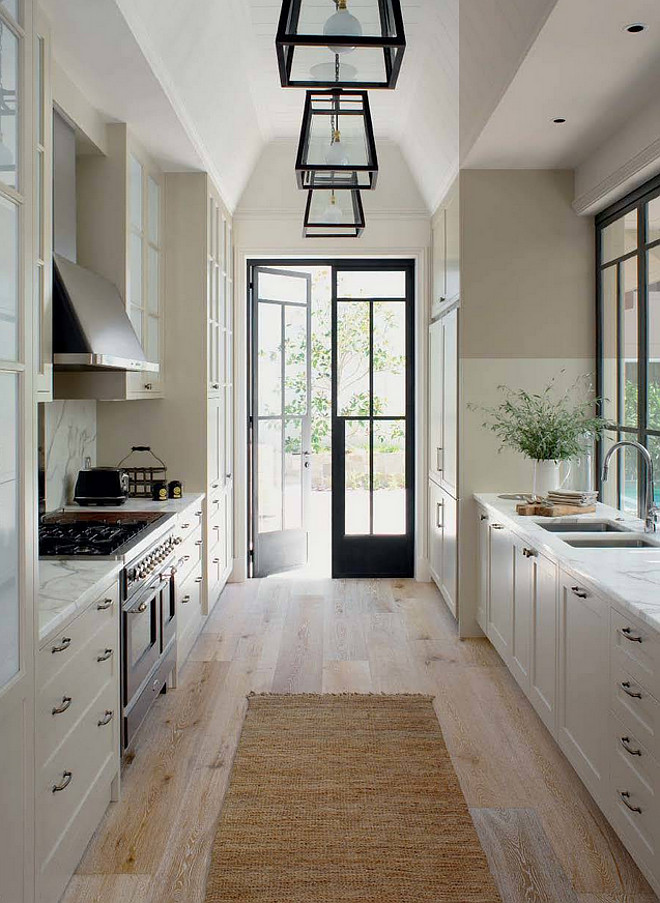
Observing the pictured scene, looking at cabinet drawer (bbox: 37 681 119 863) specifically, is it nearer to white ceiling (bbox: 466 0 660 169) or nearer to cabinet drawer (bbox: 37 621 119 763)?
cabinet drawer (bbox: 37 621 119 763)

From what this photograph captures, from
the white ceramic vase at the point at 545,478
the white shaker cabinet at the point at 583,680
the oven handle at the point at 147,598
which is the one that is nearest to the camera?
the white shaker cabinet at the point at 583,680

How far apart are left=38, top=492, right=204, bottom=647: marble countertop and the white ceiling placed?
231 centimetres

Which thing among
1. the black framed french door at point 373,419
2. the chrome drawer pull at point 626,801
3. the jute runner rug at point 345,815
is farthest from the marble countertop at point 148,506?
the chrome drawer pull at point 626,801

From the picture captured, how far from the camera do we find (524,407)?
473cm

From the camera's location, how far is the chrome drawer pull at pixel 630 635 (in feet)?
7.44

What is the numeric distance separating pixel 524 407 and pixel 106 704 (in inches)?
116

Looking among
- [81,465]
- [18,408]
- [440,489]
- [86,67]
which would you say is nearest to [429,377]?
[440,489]

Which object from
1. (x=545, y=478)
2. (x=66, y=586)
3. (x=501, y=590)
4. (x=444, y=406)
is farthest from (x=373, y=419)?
(x=66, y=586)

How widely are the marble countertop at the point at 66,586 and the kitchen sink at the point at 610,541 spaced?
1861mm

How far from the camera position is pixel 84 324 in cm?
316

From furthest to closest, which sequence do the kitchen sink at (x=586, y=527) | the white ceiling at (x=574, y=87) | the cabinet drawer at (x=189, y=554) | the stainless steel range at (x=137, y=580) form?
the cabinet drawer at (x=189, y=554), the kitchen sink at (x=586, y=527), the stainless steel range at (x=137, y=580), the white ceiling at (x=574, y=87)

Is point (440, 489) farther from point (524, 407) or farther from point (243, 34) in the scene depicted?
point (243, 34)

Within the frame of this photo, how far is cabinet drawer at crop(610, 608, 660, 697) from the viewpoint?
2.17 metres

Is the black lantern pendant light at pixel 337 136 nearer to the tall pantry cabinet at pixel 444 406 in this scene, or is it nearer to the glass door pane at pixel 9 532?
the glass door pane at pixel 9 532
